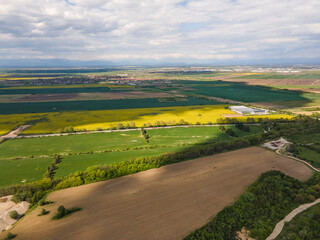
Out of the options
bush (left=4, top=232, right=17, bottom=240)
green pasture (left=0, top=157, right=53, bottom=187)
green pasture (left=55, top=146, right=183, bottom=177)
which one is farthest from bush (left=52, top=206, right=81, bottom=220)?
green pasture (left=0, top=157, right=53, bottom=187)

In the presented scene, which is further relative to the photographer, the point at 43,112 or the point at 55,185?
the point at 43,112

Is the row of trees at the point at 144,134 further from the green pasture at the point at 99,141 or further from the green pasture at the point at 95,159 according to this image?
the green pasture at the point at 95,159

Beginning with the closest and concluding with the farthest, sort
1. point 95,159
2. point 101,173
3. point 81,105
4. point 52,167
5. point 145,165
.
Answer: point 101,173, point 52,167, point 145,165, point 95,159, point 81,105

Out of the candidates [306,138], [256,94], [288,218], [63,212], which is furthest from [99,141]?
[256,94]

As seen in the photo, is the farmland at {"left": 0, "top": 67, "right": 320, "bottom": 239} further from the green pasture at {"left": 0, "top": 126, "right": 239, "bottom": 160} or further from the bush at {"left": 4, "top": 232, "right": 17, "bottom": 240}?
the bush at {"left": 4, "top": 232, "right": 17, "bottom": 240}

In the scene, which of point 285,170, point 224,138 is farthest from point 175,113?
point 285,170

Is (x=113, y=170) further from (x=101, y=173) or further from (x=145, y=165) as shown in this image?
(x=145, y=165)

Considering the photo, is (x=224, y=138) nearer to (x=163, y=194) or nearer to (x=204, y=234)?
(x=163, y=194)

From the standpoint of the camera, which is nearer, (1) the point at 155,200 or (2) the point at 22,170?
(1) the point at 155,200
